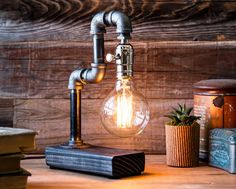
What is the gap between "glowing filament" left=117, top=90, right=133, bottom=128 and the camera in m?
1.24

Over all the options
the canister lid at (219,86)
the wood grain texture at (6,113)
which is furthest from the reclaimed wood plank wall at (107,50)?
the canister lid at (219,86)

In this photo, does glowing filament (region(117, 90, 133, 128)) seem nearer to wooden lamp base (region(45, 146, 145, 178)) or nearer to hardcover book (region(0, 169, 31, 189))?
wooden lamp base (region(45, 146, 145, 178))

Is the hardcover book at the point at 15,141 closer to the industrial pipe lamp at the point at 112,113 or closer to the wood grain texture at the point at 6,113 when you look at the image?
the industrial pipe lamp at the point at 112,113

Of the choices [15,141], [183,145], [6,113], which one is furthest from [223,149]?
[6,113]

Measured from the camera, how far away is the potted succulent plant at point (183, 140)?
125 cm

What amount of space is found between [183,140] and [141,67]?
0.94 feet

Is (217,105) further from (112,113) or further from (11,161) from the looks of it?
(11,161)

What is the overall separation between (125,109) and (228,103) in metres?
0.25

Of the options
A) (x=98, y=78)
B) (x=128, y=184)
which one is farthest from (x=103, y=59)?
(x=128, y=184)

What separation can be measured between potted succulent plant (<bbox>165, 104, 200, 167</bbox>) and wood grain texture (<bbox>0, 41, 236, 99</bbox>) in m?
0.20

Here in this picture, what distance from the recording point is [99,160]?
3.78ft

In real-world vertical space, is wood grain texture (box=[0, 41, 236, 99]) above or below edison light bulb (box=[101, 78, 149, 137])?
above

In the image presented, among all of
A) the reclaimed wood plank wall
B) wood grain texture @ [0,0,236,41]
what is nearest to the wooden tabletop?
the reclaimed wood plank wall

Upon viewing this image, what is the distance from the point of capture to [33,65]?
4.76 feet
